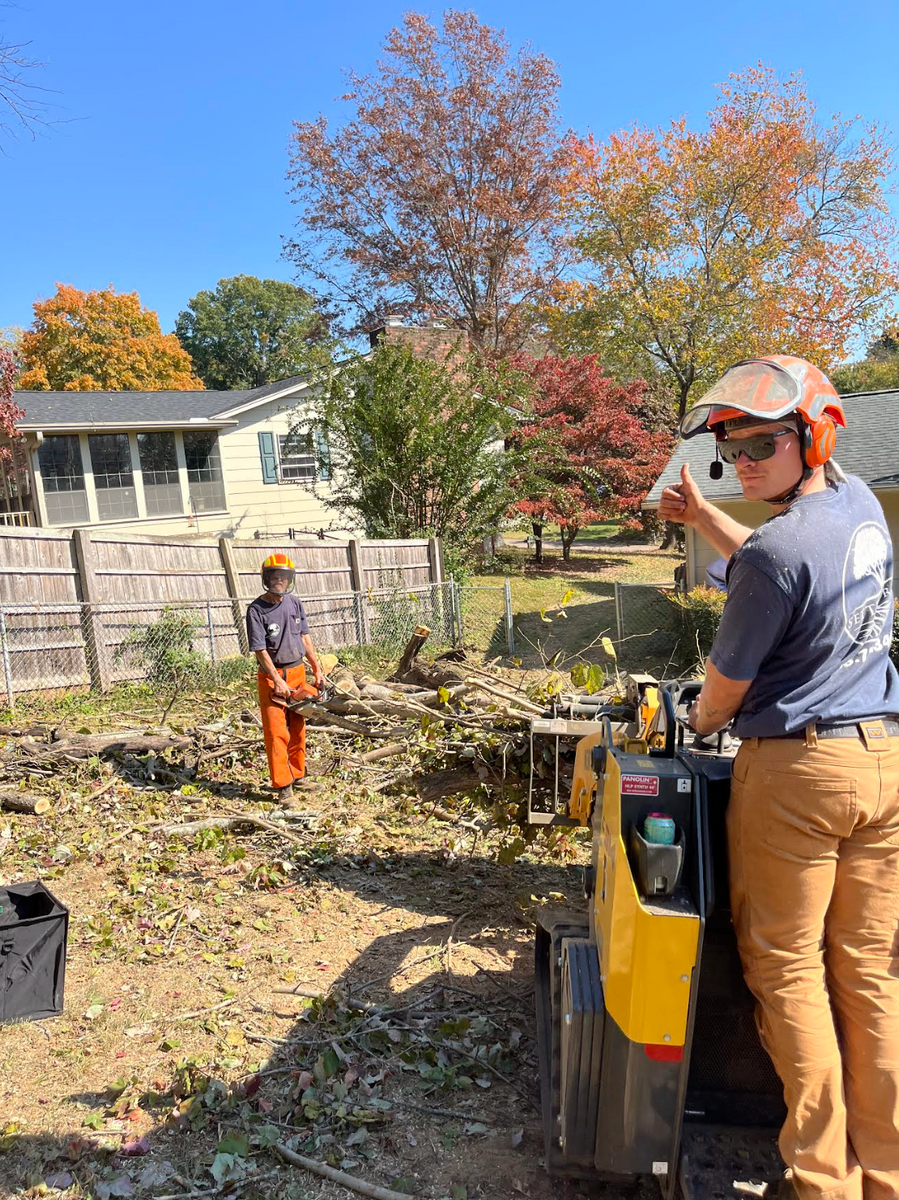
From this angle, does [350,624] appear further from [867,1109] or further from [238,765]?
[867,1109]

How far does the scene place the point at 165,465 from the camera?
24047mm

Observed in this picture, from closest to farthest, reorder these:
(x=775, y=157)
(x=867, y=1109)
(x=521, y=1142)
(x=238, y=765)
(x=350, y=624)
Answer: (x=867, y=1109) → (x=521, y=1142) → (x=238, y=765) → (x=350, y=624) → (x=775, y=157)

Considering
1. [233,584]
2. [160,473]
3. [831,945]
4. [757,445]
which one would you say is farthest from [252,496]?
[831,945]

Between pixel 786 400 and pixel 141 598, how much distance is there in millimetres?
10523

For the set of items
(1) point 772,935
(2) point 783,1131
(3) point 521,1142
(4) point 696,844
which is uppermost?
(4) point 696,844

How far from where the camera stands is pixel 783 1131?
212 centimetres

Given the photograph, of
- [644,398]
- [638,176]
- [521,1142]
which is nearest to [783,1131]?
[521,1142]

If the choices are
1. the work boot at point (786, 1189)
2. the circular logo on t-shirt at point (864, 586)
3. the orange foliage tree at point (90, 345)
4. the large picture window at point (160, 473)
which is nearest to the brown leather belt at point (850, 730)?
the circular logo on t-shirt at point (864, 586)

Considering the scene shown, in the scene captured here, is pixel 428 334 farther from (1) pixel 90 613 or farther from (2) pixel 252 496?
(1) pixel 90 613

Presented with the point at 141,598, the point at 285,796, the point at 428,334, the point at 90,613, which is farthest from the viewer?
the point at 428,334

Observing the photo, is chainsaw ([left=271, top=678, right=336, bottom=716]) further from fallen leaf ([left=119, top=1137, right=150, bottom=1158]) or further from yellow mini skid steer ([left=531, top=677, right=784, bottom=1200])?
yellow mini skid steer ([left=531, top=677, right=784, bottom=1200])

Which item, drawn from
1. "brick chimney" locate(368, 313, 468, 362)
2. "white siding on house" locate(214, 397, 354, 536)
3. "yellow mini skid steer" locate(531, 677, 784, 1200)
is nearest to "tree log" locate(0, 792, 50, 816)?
"yellow mini skid steer" locate(531, 677, 784, 1200)

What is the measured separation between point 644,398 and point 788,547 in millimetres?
24618

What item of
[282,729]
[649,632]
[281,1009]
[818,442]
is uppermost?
[818,442]
